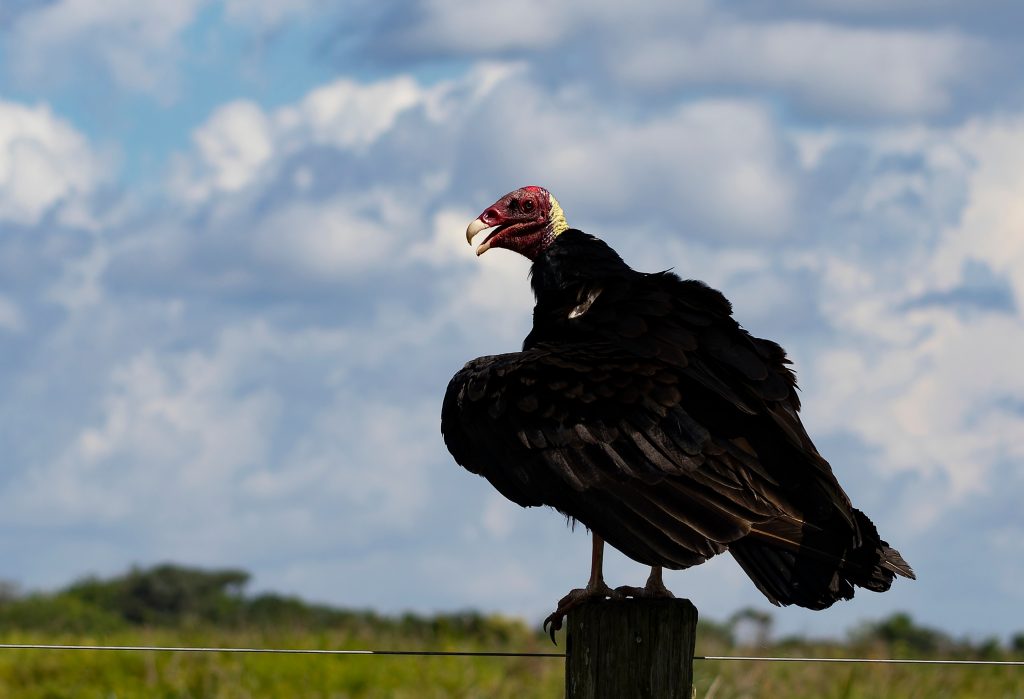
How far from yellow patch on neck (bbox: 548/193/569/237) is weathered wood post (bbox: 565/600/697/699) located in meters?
2.46

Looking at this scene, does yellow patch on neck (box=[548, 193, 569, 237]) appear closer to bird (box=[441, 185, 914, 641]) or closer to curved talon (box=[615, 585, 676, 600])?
bird (box=[441, 185, 914, 641])

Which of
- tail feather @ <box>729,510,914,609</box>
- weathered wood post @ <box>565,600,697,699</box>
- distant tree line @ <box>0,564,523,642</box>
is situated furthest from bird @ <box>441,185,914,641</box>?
distant tree line @ <box>0,564,523,642</box>

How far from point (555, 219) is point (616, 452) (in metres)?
1.96

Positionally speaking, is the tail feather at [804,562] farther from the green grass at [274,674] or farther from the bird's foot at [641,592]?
the green grass at [274,674]

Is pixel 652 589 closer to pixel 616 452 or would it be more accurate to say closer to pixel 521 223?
pixel 616 452

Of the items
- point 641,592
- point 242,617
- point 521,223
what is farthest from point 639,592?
point 242,617

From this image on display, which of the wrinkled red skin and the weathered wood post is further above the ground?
the wrinkled red skin

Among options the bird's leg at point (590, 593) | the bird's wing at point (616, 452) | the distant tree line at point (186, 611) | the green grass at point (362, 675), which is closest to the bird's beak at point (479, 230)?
the bird's wing at point (616, 452)

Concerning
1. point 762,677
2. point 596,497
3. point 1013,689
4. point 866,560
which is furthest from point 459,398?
point 1013,689

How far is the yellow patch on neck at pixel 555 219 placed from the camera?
5.62 meters

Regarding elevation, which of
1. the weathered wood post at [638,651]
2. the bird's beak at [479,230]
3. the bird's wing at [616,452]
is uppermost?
the bird's beak at [479,230]

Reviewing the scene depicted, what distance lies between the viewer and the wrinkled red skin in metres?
5.59

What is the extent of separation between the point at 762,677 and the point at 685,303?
14.0ft

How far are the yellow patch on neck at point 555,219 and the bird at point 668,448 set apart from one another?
3.86 ft
